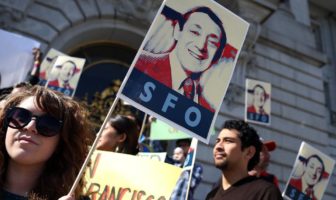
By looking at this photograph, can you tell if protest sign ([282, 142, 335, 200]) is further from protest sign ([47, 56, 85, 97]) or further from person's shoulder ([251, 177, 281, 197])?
protest sign ([47, 56, 85, 97])

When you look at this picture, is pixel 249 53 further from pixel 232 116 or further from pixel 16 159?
pixel 16 159

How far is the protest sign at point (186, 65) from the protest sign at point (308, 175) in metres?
3.01

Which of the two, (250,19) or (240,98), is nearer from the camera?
(240,98)

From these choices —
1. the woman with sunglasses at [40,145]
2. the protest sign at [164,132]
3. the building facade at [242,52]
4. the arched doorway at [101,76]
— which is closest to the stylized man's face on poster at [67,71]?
the protest sign at [164,132]

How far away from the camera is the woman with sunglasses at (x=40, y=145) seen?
5.12 feet

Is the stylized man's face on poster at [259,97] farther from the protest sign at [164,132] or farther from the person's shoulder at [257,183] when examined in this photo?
the person's shoulder at [257,183]

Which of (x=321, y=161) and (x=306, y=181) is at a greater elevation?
(x=321, y=161)

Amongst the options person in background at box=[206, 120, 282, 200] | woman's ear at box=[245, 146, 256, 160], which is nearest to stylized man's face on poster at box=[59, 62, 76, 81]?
person in background at box=[206, 120, 282, 200]

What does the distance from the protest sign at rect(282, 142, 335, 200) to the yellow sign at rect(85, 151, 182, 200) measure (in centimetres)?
299

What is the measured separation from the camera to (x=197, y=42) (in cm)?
236

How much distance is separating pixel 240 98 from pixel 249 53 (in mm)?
1473

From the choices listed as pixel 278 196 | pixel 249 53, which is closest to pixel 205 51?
pixel 278 196

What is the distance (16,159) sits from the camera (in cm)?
154

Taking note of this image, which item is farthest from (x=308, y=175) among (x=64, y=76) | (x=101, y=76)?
(x=101, y=76)
